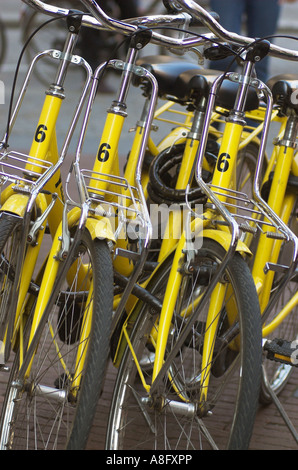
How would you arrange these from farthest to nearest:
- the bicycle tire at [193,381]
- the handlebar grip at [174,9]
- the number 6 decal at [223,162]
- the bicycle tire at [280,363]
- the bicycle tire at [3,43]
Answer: the bicycle tire at [3,43]
the bicycle tire at [280,363]
the handlebar grip at [174,9]
the number 6 decal at [223,162]
the bicycle tire at [193,381]

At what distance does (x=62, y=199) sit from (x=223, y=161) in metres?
0.72

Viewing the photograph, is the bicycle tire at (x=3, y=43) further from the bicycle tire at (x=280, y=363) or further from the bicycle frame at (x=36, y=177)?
the bicycle frame at (x=36, y=177)

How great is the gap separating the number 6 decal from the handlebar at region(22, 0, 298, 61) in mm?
396

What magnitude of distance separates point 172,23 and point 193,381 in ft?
4.44

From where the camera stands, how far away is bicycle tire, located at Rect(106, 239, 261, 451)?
2.57m

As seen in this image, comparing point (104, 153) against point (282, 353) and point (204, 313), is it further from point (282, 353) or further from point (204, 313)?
point (282, 353)

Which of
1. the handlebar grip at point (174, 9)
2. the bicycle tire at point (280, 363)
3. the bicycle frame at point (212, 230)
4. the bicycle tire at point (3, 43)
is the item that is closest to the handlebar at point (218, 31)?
the bicycle frame at point (212, 230)

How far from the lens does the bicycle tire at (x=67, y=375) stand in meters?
2.61

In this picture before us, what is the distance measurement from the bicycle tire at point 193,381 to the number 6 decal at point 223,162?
0.30 m

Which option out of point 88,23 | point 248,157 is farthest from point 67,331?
point 248,157

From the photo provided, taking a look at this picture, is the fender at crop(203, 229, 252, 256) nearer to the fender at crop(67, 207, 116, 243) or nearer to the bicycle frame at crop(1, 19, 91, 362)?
the fender at crop(67, 207, 116, 243)

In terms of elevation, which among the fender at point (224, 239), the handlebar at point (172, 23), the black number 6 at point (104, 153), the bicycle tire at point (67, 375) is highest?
the handlebar at point (172, 23)

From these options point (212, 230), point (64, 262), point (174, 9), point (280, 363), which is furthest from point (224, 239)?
point (280, 363)

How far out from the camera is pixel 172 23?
128 inches
